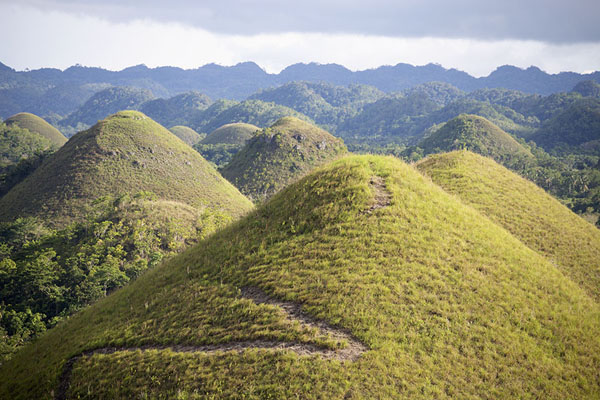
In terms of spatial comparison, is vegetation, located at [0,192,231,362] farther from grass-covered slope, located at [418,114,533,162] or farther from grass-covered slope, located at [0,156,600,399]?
grass-covered slope, located at [418,114,533,162]

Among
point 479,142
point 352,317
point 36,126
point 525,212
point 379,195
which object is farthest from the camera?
point 36,126

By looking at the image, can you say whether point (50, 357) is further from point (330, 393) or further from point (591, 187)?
point (591, 187)

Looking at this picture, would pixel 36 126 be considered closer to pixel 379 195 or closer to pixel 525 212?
pixel 379 195

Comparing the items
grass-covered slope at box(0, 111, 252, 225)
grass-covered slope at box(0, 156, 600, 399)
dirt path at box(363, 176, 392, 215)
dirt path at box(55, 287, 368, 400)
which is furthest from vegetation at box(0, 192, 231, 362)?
dirt path at box(363, 176, 392, 215)

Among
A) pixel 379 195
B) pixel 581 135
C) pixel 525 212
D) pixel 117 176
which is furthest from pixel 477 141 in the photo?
pixel 379 195

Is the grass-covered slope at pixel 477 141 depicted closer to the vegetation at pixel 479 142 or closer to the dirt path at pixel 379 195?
the vegetation at pixel 479 142

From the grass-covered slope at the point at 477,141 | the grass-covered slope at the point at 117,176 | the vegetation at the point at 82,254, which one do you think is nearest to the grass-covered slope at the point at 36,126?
the grass-covered slope at the point at 117,176

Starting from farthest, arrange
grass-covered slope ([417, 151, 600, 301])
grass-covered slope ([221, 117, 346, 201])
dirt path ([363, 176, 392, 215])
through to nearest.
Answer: grass-covered slope ([221, 117, 346, 201]) < grass-covered slope ([417, 151, 600, 301]) < dirt path ([363, 176, 392, 215])
